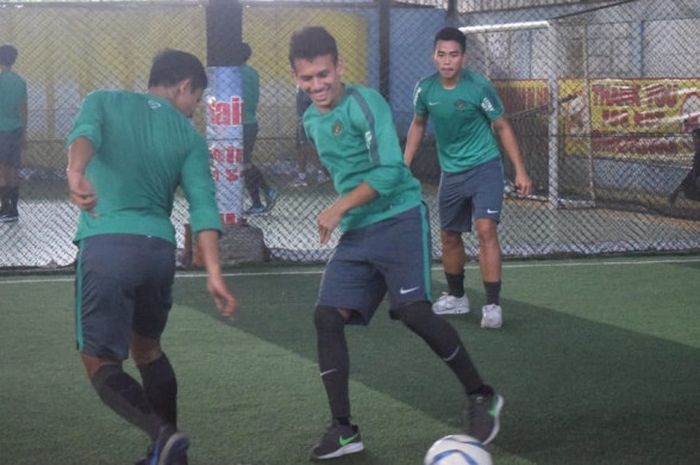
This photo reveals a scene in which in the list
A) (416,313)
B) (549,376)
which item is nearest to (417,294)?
(416,313)

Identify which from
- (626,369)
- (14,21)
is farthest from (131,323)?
(14,21)

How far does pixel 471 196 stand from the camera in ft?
25.5

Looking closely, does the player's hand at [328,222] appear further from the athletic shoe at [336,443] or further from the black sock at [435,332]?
the athletic shoe at [336,443]

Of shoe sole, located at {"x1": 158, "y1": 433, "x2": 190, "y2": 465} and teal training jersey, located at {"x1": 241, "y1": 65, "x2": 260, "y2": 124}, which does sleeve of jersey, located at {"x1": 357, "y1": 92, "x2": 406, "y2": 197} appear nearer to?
shoe sole, located at {"x1": 158, "y1": 433, "x2": 190, "y2": 465}

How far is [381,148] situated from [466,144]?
280cm

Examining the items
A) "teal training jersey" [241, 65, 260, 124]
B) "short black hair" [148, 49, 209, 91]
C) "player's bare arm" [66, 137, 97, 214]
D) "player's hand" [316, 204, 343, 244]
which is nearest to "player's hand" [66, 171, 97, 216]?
"player's bare arm" [66, 137, 97, 214]

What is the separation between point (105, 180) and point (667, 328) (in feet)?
14.1

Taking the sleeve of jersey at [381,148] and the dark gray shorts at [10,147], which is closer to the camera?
the sleeve of jersey at [381,148]

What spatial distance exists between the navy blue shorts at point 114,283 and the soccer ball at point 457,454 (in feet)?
3.68

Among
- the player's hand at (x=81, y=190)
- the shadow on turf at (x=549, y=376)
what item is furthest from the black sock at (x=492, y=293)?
the player's hand at (x=81, y=190)

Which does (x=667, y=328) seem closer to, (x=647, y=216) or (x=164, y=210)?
(x=164, y=210)

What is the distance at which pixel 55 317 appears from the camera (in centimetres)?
823

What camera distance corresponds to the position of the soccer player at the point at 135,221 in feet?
14.7

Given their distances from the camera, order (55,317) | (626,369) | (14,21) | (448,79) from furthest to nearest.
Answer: (14,21)
(55,317)
(448,79)
(626,369)
